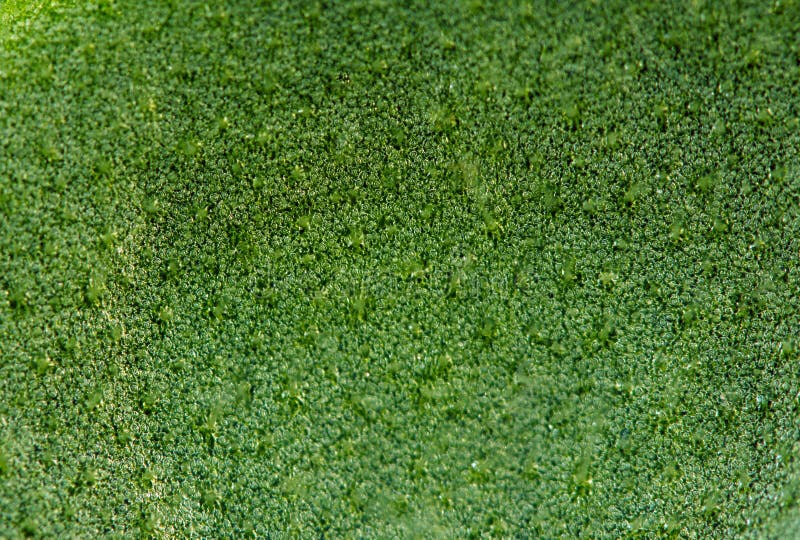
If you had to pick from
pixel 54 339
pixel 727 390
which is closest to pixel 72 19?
pixel 54 339

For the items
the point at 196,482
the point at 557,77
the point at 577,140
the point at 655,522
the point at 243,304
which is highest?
the point at 557,77

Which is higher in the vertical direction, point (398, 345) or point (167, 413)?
point (398, 345)

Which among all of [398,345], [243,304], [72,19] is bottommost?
[398,345]

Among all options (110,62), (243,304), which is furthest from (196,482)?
(110,62)

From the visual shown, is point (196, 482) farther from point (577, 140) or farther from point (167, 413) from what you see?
point (577, 140)

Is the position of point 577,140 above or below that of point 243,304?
above

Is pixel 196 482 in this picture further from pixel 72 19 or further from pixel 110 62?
pixel 72 19
